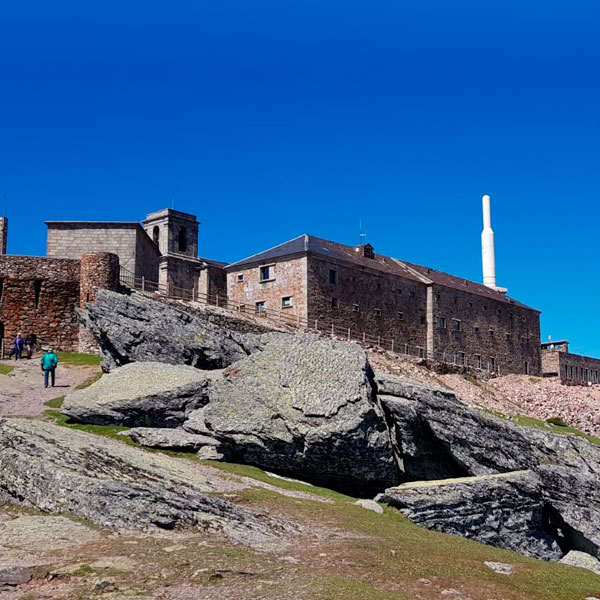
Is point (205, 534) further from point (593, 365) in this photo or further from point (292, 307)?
point (593, 365)

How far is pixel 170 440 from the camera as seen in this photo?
2150 cm

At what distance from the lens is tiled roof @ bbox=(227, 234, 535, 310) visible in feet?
213

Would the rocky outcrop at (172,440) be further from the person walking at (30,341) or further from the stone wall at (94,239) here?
the stone wall at (94,239)

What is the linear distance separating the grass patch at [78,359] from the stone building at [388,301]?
73.7ft

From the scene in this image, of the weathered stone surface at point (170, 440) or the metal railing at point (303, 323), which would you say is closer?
the weathered stone surface at point (170, 440)

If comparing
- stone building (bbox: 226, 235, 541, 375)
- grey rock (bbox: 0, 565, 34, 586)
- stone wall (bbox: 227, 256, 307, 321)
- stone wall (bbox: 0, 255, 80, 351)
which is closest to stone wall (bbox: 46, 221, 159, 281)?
stone wall (bbox: 0, 255, 80, 351)

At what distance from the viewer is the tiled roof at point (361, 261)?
213 feet

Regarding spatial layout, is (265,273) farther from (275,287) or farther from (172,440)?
(172,440)

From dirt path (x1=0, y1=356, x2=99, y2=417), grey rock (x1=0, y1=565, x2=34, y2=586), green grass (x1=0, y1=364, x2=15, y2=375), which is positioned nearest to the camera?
grey rock (x1=0, y1=565, x2=34, y2=586)

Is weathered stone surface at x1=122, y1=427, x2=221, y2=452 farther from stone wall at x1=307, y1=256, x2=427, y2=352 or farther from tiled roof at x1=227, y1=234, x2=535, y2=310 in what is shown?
tiled roof at x1=227, y1=234, x2=535, y2=310

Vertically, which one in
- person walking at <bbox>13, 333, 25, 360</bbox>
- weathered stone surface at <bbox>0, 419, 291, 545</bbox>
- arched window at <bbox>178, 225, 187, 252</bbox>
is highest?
arched window at <bbox>178, 225, 187, 252</bbox>

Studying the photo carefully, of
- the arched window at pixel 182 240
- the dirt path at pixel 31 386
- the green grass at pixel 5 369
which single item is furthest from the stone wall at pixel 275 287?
the green grass at pixel 5 369

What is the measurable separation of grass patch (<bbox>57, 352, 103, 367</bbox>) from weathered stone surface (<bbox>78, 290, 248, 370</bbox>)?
784 cm

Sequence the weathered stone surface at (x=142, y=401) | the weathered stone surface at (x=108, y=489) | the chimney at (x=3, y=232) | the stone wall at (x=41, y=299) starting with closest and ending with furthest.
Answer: the weathered stone surface at (x=108, y=489), the weathered stone surface at (x=142, y=401), the stone wall at (x=41, y=299), the chimney at (x=3, y=232)
